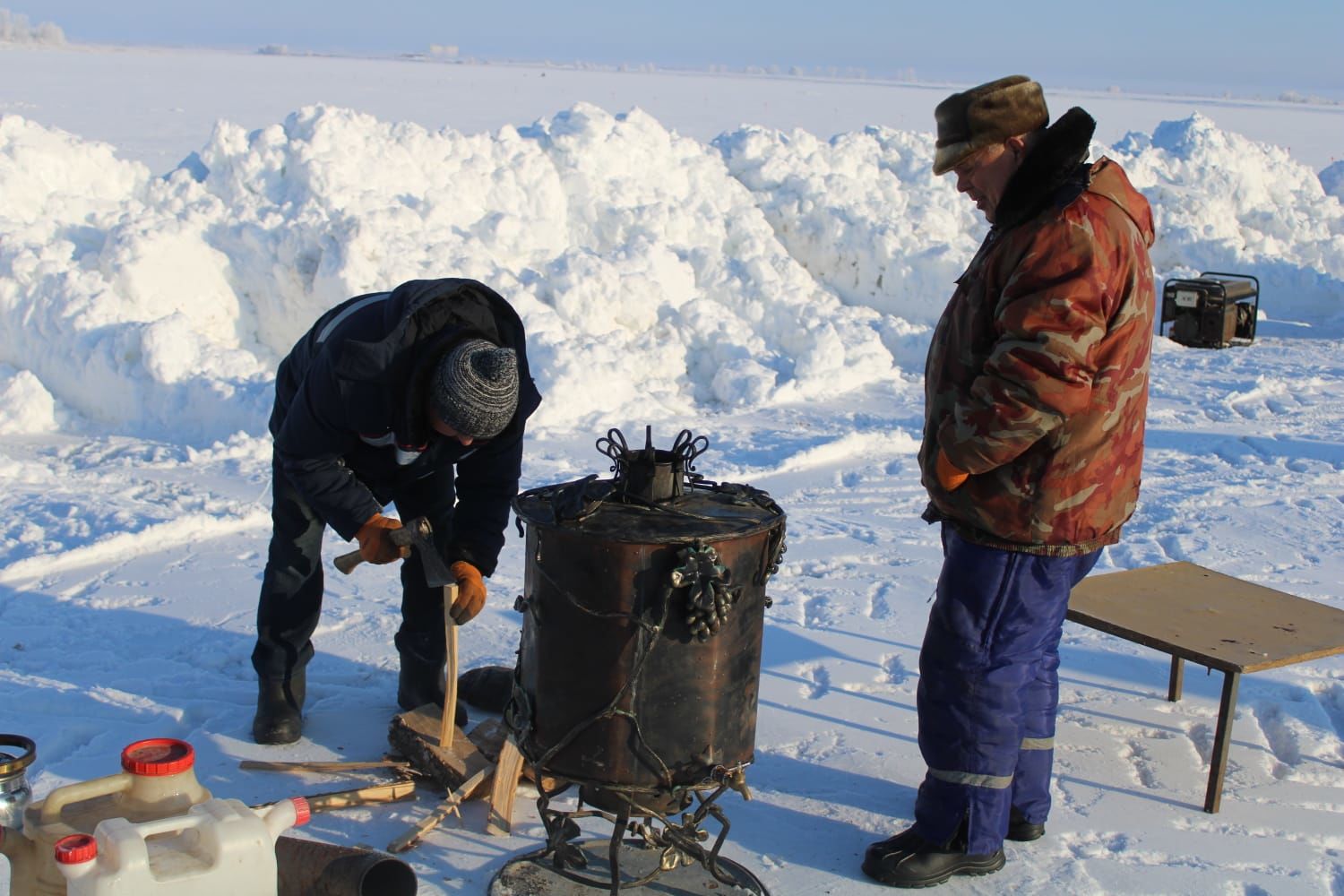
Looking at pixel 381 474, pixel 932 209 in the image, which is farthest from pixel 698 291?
pixel 381 474

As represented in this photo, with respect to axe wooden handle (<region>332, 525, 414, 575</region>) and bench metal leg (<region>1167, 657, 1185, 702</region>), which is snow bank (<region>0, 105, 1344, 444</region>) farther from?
bench metal leg (<region>1167, 657, 1185, 702</region>)

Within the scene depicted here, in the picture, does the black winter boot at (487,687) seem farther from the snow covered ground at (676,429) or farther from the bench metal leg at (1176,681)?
the bench metal leg at (1176,681)

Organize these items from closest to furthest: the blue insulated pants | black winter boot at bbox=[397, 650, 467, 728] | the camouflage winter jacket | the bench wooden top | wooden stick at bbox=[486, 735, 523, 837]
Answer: the camouflage winter jacket
the blue insulated pants
wooden stick at bbox=[486, 735, 523, 837]
the bench wooden top
black winter boot at bbox=[397, 650, 467, 728]

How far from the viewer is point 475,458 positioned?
343cm

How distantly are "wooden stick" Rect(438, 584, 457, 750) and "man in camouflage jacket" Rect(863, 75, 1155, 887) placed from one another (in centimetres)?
116

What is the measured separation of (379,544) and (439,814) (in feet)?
2.36

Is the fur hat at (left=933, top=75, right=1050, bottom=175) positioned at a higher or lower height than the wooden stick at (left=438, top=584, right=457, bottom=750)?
higher

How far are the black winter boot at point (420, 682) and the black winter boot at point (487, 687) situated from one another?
65 mm

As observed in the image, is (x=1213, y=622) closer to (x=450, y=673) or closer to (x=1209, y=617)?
(x=1209, y=617)

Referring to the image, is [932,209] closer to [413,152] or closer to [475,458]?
[413,152]

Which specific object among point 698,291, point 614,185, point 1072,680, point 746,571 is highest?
point 614,185

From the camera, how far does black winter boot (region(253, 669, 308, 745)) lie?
3607 mm

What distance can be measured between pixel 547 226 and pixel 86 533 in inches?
189

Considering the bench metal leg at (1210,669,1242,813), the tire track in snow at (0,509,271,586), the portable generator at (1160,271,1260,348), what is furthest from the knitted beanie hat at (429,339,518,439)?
the portable generator at (1160,271,1260,348)
